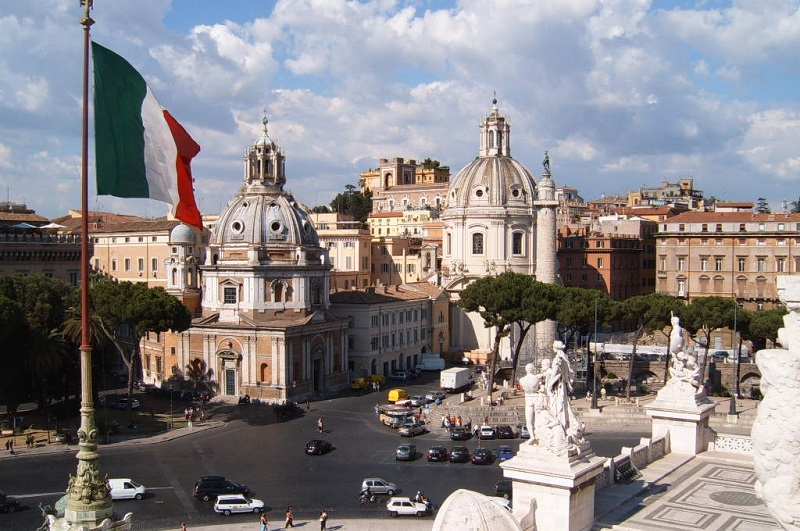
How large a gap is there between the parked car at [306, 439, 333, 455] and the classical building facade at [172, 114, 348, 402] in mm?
13005

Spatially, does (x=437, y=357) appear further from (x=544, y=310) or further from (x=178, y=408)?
(x=178, y=408)

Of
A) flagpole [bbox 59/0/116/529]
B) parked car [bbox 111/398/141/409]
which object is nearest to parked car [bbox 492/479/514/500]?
flagpole [bbox 59/0/116/529]

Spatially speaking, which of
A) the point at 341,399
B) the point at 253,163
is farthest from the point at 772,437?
the point at 253,163

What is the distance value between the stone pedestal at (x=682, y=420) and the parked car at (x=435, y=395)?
3116cm

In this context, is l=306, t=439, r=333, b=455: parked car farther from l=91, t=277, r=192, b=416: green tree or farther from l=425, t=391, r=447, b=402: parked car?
l=425, t=391, r=447, b=402: parked car

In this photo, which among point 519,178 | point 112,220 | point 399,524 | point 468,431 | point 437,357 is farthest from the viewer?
point 112,220

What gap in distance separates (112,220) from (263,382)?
51.4m

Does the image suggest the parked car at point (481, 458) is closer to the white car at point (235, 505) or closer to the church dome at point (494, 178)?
the white car at point (235, 505)

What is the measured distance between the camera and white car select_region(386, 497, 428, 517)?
96.5 feet

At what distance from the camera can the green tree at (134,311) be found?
46.4 meters

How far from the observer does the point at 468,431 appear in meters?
42.5

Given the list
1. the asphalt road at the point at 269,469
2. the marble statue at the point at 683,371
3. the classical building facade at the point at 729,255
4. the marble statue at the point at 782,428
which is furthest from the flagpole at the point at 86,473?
the classical building facade at the point at 729,255

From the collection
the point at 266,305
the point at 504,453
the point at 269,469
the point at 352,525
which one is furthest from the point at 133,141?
the point at 266,305

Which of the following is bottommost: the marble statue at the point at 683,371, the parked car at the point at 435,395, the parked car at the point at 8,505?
the parked car at the point at 8,505
